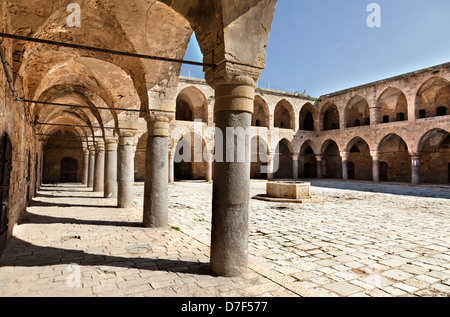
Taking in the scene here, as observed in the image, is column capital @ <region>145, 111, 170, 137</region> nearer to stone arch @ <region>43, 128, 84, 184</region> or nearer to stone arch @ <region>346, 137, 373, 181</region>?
stone arch @ <region>43, 128, 84, 184</region>

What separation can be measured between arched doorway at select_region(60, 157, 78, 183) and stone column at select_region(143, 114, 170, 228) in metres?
22.7

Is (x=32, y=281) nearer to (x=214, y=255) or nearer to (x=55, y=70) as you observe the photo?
(x=214, y=255)

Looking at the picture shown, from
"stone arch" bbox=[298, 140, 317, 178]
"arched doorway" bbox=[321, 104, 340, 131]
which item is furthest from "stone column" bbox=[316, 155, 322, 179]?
"arched doorway" bbox=[321, 104, 340, 131]

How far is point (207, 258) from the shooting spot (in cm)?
474

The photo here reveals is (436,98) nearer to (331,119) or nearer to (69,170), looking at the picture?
(331,119)

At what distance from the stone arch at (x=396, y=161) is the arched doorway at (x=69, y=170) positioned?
2772 centimetres

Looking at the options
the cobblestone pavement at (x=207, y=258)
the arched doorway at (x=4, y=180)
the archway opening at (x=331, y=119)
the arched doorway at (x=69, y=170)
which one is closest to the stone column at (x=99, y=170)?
the cobblestone pavement at (x=207, y=258)

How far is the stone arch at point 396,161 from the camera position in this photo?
25.8 meters

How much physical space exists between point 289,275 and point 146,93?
5187mm

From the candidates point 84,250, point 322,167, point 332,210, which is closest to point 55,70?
point 84,250

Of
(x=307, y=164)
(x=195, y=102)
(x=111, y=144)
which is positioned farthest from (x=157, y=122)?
(x=307, y=164)

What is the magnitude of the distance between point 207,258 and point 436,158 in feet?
86.2

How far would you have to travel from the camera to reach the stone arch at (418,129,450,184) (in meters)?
23.3
